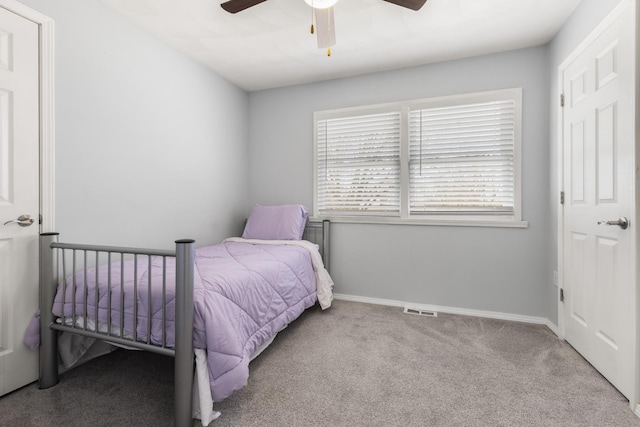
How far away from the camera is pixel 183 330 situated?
1.29 meters

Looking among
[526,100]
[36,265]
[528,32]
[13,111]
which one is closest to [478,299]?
[526,100]

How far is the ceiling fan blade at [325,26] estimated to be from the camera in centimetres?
184

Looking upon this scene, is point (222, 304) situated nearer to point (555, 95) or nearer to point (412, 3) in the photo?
point (412, 3)

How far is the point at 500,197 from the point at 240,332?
2443mm

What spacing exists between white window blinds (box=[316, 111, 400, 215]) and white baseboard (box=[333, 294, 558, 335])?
89 centimetres

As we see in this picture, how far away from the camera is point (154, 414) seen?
145 cm

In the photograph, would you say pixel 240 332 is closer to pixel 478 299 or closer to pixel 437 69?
pixel 478 299

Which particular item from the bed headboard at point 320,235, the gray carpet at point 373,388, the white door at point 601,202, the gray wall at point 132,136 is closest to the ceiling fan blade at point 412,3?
the white door at point 601,202

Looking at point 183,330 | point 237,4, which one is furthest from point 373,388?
point 237,4

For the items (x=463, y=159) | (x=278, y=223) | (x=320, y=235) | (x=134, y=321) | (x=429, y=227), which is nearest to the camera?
(x=134, y=321)

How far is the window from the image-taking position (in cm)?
271

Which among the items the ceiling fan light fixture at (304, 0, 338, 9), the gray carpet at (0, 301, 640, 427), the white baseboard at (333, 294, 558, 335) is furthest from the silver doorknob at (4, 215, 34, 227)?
the white baseboard at (333, 294, 558, 335)

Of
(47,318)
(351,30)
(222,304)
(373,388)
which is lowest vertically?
(373,388)

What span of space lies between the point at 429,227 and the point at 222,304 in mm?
2121
